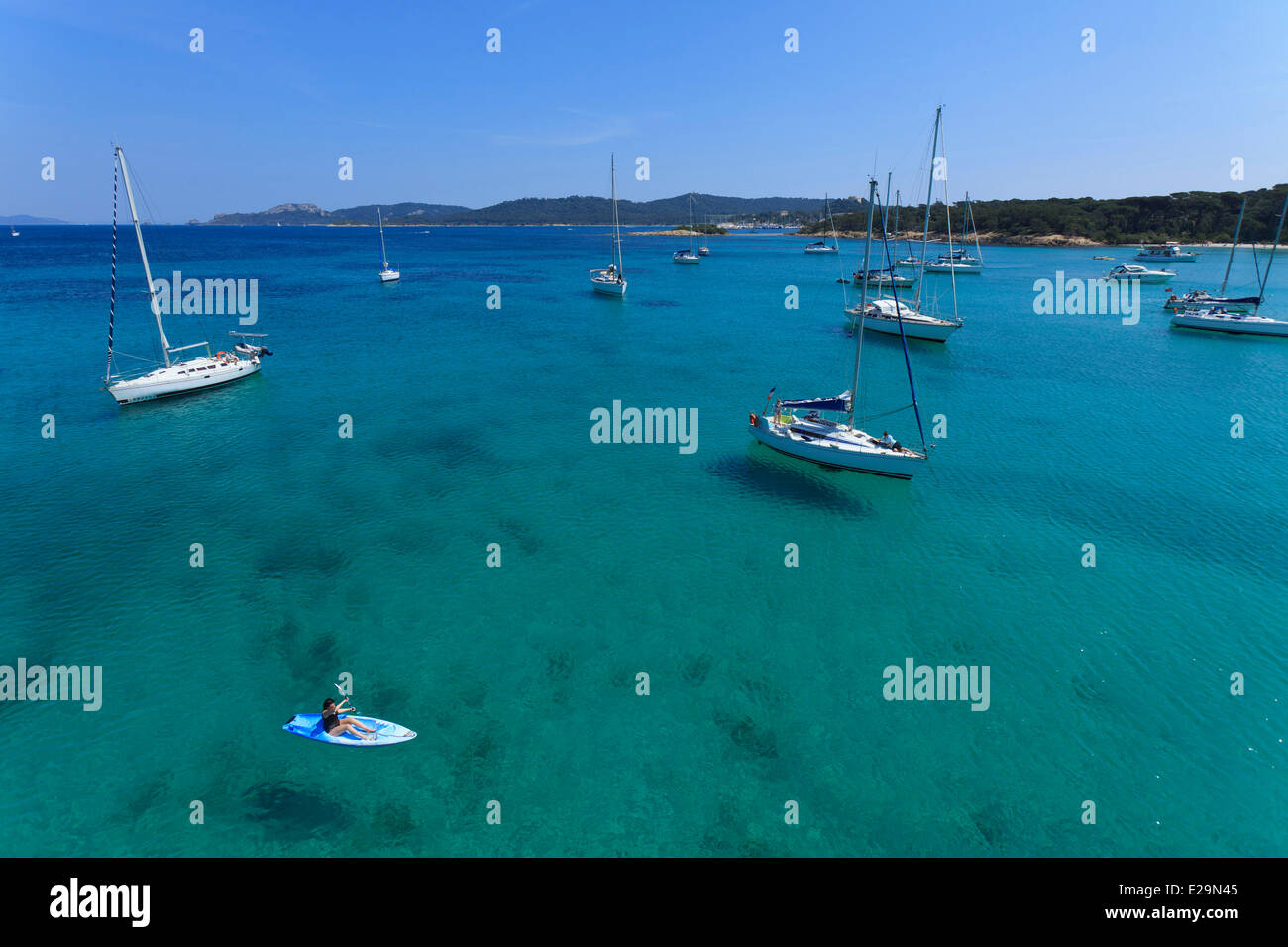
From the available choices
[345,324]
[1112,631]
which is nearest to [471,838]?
[1112,631]

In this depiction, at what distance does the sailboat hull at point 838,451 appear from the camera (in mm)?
36331

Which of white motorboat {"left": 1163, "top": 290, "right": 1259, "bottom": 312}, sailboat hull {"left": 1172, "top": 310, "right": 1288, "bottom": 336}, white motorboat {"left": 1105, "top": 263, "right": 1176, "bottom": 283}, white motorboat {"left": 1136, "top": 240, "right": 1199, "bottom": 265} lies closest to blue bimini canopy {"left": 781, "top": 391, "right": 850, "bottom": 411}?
sailboat hull {"left": 1172, "top": 310, "right": 1288, "bottom": 336}

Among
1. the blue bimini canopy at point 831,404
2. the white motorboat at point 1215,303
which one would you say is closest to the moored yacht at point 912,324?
the blue bimini canopy at point 831,404

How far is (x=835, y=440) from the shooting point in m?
38.1

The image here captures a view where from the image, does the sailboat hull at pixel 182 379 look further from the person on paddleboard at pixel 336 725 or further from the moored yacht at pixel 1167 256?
the moored yacht at pixel 1167 256

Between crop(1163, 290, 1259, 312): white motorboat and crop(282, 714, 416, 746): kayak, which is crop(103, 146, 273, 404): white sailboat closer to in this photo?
crop(282, 714, 416, 746): kayak

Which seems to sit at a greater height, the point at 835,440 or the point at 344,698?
the point at 835,440

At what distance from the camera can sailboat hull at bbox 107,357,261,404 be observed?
162ft

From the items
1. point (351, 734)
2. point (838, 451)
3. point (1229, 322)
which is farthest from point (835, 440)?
point (1229, 322)

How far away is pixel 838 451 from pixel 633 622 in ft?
62.3

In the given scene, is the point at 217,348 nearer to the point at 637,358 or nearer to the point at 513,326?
the point at 513,326

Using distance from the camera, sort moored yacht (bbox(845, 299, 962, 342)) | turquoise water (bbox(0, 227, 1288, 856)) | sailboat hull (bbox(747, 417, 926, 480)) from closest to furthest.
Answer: turquoise water (bbox(0, 227, 1288, 856))
sailboat hull (bbox(747, 417, 926, 480))
moored yacht (bbox(845, 299, 962, 342))

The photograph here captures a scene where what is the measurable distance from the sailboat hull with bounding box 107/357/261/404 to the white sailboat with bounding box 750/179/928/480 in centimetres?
A: 4883

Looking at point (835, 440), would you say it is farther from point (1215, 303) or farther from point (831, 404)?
point (1215, 303)
